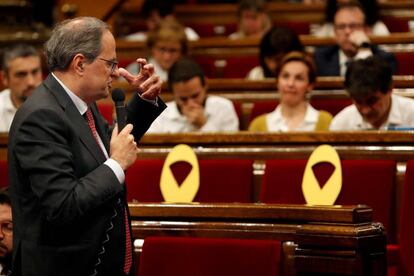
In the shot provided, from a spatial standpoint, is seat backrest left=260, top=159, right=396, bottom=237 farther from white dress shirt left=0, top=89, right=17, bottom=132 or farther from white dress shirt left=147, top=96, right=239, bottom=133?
white dress shirt left=0, top=89, right=17, bottom=132

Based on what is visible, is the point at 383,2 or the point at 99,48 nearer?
the point at 99,48

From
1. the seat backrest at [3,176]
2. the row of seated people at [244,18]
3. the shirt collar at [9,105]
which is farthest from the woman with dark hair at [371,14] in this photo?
the seat backrest at [3,176]

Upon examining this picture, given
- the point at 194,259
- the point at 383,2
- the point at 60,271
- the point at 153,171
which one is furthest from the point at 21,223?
the point at 383,2

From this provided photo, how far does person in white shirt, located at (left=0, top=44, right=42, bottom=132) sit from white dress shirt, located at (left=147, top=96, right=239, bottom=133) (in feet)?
1.48

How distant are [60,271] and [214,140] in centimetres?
98

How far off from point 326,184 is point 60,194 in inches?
31.8

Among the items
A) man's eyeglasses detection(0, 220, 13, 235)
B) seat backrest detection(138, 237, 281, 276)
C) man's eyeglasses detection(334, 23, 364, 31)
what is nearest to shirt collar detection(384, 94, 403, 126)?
man's eyeglasses detection(334, 23, 364, 31)

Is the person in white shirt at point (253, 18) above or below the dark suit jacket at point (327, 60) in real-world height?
above

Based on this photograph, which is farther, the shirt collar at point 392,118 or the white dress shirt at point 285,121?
the white dress shirt at point 285,121

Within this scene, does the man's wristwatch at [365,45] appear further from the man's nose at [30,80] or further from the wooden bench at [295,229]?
the wooden bench at [295,229]

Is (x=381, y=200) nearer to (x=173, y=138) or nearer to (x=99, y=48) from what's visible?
(x=173, y=138)

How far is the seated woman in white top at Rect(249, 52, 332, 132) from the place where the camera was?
259 cm

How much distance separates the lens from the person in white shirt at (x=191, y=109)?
2.67 meters

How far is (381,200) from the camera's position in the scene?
1921mm
